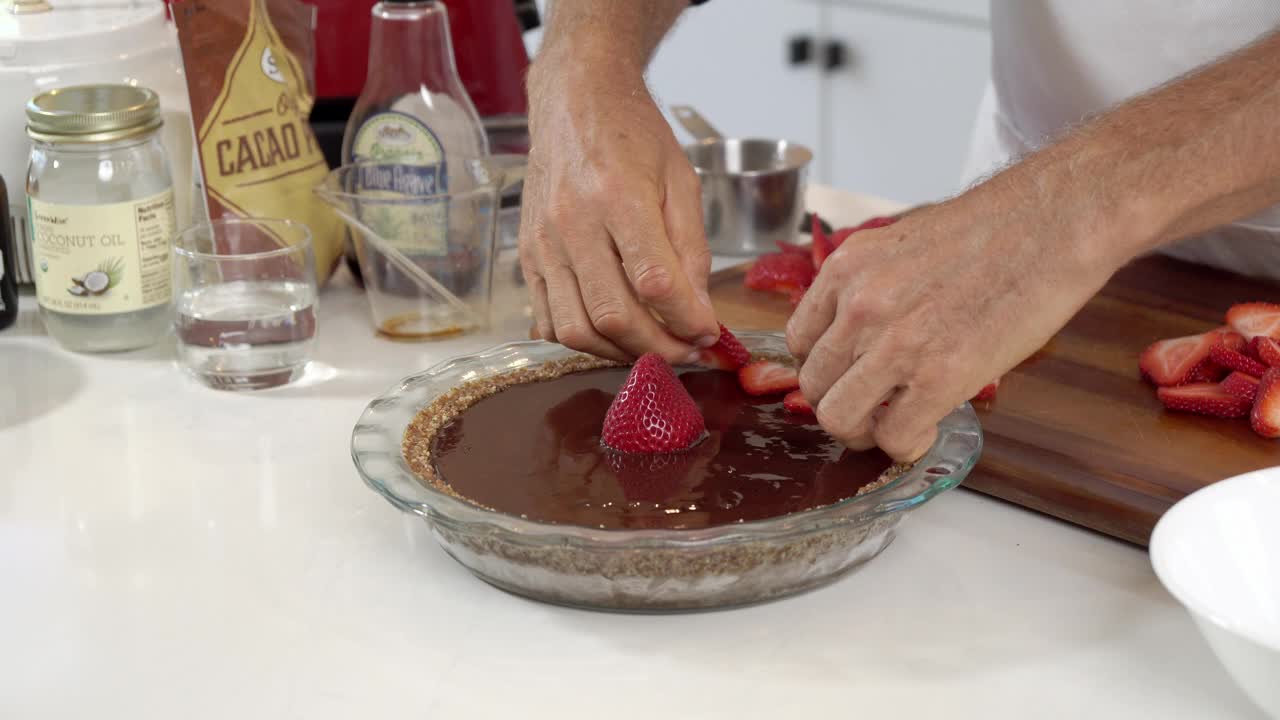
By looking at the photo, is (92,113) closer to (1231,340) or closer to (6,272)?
(6,272)

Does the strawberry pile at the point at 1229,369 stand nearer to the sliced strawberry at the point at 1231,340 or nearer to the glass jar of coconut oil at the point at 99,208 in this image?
the sliced strawberry at the point at 1231,340

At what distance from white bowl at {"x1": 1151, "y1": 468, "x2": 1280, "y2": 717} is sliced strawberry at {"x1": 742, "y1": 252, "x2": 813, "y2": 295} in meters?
0.71

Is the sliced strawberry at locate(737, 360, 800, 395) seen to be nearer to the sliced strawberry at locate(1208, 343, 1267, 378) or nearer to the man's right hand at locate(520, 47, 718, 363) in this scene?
the man's right hand at locate(520, 47, 718, 363)

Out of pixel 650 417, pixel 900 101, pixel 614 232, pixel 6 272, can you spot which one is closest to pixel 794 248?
pixel 614 232

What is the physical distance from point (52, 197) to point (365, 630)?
71cm

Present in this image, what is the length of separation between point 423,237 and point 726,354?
393mm

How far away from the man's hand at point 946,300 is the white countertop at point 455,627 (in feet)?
0.46

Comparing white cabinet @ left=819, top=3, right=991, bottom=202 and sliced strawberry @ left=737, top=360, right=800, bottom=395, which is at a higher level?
sliced strawberry @ left=737, top=360, right=800, bottom=395

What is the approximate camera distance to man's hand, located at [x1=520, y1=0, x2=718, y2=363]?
1.20 m

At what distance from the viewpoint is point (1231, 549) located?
886 millimetres

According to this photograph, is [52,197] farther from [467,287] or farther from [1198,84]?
[1198,84]

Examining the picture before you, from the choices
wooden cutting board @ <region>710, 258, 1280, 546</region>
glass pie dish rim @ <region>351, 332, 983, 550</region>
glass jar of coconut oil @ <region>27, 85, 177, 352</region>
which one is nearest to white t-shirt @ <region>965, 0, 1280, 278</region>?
Answer: wooden cutting board @ <region>710, 258, 1280, 546</region>

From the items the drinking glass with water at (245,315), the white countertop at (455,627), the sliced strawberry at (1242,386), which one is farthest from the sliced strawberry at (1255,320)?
the drinking glass with water at (245,315)

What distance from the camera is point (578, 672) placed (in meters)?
0.91
